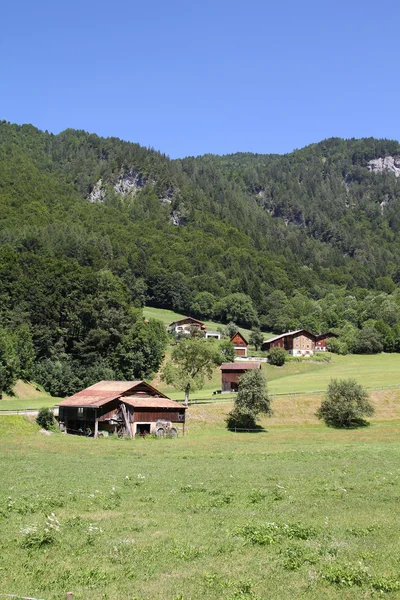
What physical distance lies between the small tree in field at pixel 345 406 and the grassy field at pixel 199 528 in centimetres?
2867

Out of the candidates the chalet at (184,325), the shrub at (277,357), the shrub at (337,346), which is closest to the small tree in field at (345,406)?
the shrub at (277,357)

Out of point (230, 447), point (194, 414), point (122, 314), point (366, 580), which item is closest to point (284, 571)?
point (366, 580)

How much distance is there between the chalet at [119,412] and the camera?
5550cm

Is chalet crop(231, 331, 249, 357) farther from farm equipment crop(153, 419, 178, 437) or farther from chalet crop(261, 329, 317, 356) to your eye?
farm equipment crop(153, 419, 178, 437)

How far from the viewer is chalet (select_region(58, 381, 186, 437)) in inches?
2185

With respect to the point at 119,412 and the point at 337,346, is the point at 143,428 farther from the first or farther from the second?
the point at 337,346

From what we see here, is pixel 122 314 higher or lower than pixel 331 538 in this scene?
higher

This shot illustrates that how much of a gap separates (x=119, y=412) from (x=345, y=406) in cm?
2533

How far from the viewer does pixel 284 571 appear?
12.3 m

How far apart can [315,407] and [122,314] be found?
158 feet

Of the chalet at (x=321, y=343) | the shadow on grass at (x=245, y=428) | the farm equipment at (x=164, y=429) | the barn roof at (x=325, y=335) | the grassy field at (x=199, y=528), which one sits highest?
the barn roof at (x=325, y=335)

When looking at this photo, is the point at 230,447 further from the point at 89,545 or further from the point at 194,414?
the point at 89,545

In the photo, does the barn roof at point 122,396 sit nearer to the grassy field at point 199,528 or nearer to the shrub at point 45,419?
the shrub at point 45,419

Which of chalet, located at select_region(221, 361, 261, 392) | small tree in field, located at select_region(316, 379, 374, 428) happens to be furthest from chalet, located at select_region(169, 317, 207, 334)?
small tree in field, located at select_region(316, 379, 374, 428)
